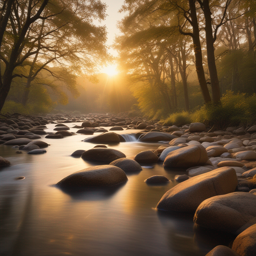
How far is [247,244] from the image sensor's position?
4.07ft

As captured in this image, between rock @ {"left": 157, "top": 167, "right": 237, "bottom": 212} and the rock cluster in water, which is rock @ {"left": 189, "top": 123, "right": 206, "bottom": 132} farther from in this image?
rock @ {"left": 157, "top": 167, "right": 237, "bottom": 212}

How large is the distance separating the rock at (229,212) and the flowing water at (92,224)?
0.10m

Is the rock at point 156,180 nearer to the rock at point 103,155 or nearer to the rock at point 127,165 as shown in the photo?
the rock at point 127,165

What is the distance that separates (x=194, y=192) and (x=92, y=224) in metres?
0.94

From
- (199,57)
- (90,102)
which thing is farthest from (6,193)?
(90,102)

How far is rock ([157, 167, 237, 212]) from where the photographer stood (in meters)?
1.97

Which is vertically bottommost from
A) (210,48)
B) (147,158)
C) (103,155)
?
(147,158)

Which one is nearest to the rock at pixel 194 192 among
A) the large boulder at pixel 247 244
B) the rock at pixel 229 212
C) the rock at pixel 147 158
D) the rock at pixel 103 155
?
the rock at pixel 229 212

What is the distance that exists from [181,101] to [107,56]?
11575mm

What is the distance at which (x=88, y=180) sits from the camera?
2.74m

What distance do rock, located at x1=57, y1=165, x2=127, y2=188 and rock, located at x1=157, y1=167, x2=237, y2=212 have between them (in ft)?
2.90

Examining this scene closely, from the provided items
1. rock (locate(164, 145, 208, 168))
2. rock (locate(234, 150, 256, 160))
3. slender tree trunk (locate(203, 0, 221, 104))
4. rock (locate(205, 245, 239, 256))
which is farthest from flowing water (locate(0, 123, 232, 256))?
slender tree trunk (locate(203, 0, 221, 104))

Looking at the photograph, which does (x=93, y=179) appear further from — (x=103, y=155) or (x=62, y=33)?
(x=62, y=33)

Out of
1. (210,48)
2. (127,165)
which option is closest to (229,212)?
(127,165)
